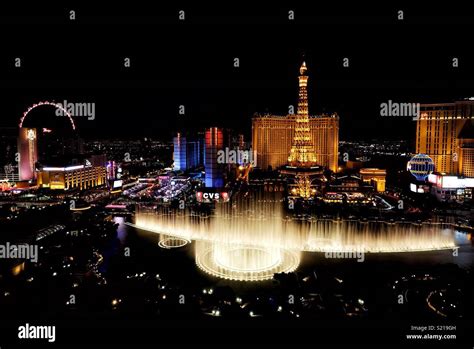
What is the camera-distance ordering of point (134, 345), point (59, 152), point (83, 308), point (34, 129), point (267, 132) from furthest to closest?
1. point (267, 132)
2. point (59, 152)
3. point (34, 129)
4. point (83, 308)
5. point (134, 345)

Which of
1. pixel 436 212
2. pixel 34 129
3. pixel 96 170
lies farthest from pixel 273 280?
pixel 34 129

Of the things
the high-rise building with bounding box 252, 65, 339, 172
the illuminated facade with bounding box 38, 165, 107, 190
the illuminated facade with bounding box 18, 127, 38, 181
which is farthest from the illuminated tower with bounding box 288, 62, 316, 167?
the illuminated facade with bounding box 18, 127, 38, 181

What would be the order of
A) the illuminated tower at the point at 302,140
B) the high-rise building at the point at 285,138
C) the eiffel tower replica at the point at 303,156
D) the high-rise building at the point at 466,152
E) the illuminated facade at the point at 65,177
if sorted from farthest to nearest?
the high-rise building at the point at 285,138 < the illuminated tower at the point at 302,140 < the eiffel tower replica at the point at 303,156 < the illuminated facade at the point at 65,177 < the high-rise building at the point at 466,152

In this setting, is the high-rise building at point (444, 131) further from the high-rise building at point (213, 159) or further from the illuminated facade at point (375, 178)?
the high-rise building at point (213, 159)

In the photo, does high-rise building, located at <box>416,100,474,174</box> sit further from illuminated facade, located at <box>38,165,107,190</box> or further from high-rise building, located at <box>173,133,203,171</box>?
illuminated facade, located at <box>38,165,107,190</box>

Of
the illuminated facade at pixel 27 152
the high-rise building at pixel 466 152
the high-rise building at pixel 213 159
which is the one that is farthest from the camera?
the illuminated facade at pixel 27 152

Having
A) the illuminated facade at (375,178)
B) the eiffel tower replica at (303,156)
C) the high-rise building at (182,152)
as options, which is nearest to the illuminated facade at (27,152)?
the high-rise building at (182,152)

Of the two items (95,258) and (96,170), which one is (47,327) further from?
(96,170)
